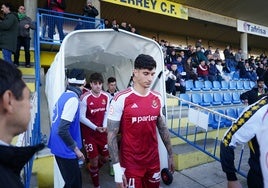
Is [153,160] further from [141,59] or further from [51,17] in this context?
[51,17]

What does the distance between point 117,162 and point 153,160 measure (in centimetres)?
39

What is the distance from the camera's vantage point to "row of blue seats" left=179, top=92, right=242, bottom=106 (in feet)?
27.3

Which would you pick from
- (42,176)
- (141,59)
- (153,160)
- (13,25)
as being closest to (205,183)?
(153,160)

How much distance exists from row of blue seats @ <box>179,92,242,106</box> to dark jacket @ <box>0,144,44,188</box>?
7.17 meters

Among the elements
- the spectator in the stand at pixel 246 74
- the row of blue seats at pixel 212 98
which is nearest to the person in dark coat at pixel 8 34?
the row of blue seats at pixel 212 98

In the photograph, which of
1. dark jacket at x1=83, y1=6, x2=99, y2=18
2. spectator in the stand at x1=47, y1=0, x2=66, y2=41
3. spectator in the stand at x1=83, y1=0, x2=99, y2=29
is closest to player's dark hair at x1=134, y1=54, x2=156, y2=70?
spectator in the stand at x1=47, y1=0, x2=66, y2=41

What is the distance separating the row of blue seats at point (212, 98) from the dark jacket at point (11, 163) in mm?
7172

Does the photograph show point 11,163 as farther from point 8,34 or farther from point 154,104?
point 8,34

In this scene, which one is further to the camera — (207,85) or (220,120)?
(207,85)

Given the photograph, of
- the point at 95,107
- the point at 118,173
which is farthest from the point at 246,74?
the point at 118,173

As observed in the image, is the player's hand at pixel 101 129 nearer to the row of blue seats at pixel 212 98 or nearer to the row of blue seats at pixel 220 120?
the row of blue seats at pixel 220 120

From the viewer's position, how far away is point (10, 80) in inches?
36.3

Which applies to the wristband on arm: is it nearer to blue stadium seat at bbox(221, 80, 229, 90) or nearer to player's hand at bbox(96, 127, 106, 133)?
player's hand at bbox(96, 127, 106, 133)

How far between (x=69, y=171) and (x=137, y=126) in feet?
3.33
